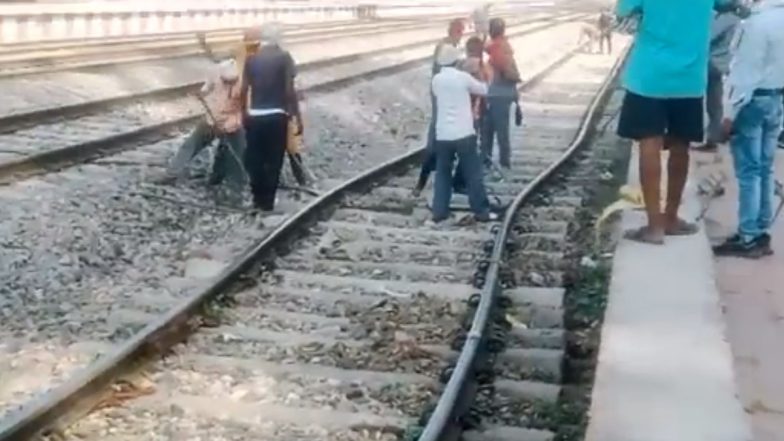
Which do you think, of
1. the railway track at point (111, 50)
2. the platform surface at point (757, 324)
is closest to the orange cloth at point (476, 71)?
the platform surface at point (757, 324)

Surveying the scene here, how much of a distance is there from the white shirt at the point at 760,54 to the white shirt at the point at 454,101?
2.42m

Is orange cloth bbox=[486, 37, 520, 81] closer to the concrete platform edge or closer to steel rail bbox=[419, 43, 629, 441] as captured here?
steel rail bbox=[419, 43, 629, 441]

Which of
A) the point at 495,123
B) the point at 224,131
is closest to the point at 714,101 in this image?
the point at 495,123

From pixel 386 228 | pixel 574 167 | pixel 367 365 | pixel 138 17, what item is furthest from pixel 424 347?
pixel 138 17

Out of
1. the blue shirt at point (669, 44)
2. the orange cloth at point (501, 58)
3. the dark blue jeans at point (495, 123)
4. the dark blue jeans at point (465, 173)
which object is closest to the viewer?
the blue shirt at point (669, 44)

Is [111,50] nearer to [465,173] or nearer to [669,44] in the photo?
[465,173]

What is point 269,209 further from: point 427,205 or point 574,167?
point 574,167

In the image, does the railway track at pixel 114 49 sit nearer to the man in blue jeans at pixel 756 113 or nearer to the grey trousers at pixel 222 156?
the grey trousers at pixel 222 156

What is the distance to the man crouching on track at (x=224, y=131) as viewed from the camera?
1187 cm

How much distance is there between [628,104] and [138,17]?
29.2 m

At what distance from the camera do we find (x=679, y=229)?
8938 millimetres

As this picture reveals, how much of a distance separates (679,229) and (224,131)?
14.5 ft

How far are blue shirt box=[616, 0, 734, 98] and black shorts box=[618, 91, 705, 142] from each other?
0.06 metres

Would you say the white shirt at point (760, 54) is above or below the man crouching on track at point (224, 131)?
above
